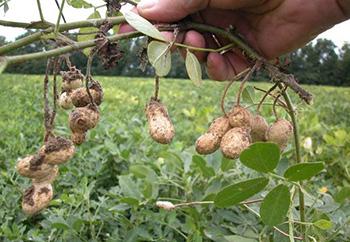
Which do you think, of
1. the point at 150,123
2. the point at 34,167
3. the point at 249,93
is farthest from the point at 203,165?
the point at 34,167

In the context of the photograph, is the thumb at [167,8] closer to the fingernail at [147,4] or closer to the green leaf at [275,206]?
the fingernail at [147,4]

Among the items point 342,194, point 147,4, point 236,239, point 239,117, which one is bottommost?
point 236,239

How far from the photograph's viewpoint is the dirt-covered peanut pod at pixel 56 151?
2.87 feet

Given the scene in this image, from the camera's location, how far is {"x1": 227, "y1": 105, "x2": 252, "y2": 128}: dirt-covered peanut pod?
96 centimetres

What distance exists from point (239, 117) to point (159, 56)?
0.18 metres

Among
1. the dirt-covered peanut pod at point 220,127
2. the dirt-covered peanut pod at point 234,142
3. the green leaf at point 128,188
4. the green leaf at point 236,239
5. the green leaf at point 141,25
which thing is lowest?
the green leaf at point 236,239

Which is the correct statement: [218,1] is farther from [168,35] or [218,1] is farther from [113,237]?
[113,237]

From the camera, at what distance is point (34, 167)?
881 mm

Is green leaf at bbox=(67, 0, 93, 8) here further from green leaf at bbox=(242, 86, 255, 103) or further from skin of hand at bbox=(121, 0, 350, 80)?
green leaf at bbox=(242, 86, 255, 103)

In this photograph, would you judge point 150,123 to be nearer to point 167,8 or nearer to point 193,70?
point 193,70

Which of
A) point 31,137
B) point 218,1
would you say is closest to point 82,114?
point 218,1

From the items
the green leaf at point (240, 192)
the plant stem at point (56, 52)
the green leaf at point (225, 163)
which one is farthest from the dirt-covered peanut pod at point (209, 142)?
the green leaf at point (225, 163)

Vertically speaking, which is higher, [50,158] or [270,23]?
[270,23]

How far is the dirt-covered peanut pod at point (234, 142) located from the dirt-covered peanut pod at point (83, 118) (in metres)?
0.22
